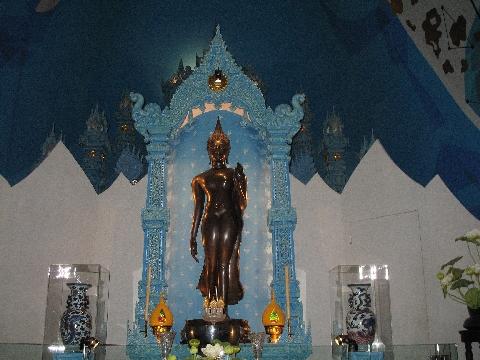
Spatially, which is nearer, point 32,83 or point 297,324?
point 297,324

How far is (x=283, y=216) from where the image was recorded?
6289 mm

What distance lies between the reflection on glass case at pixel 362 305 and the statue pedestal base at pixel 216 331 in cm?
93

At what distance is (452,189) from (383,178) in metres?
0.90

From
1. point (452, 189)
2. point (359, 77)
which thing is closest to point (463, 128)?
point (452, 189)

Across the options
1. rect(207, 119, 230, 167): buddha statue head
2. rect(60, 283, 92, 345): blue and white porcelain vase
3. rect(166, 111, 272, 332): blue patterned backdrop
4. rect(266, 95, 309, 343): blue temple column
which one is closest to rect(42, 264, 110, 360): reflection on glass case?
rect(60, 283, 92, 345): blue and white porcelain vase

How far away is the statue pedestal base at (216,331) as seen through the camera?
5.40 metres

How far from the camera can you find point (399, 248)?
648 cm

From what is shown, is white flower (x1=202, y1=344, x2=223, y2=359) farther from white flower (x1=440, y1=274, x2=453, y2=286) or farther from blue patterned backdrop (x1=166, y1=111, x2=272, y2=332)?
blue patterned backdrop (x1=166, y1=111, x2=272, y2=332)

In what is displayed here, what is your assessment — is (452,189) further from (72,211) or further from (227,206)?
(72,211)

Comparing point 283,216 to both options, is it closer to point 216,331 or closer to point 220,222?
point 220,222

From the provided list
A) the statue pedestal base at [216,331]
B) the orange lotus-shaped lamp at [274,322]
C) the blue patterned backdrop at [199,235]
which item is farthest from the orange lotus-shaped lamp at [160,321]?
the blue patterned backdrop at [199,235]

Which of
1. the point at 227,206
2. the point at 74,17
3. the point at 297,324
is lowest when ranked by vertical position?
the point at 297,324

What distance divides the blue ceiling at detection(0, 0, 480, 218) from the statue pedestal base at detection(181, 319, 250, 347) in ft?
8.59

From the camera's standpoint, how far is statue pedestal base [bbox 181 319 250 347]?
5405mm
